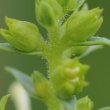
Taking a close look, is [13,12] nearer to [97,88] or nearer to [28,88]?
[97,88]

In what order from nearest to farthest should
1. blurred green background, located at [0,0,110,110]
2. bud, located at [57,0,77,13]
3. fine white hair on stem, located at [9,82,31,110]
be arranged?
1. bud, located at [57,0,77,13]
2. fine white hair on stem, located at [9,82,31,110]
3. blurred green background, located at [0,0,110,110]

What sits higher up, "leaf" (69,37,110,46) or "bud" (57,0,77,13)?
"bud" (57,0,77,13)

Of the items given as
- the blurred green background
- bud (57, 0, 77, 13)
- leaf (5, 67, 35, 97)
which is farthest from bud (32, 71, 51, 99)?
the blurred green background

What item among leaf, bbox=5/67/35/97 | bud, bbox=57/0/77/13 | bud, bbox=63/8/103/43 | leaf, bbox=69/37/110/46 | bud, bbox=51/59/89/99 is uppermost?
bud, bbox=57/0/77/13

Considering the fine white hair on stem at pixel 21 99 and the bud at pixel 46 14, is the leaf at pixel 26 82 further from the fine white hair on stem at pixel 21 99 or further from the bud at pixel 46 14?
the fine white hair on stem at pixel 21 99

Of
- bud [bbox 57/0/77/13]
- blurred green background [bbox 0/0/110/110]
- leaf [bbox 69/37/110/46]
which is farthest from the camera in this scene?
blurred green background [bbox 0/0/110/110]

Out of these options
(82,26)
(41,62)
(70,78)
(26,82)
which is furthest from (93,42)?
(41,62)

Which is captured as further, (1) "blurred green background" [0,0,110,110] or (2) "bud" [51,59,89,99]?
(1) "blurred green background" [0,0,110,110]

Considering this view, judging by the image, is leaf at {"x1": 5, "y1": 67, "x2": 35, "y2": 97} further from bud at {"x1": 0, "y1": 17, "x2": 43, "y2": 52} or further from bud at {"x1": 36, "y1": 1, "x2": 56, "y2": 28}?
bud at {"x1": 36, "y1": 1, "x2": 56, "y2": 28}
